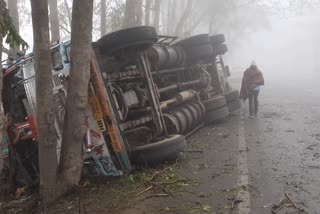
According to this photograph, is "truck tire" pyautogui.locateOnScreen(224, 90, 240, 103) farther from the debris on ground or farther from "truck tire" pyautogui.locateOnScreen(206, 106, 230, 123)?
the debris on ground

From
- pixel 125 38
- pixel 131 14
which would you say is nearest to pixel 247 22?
pixel 131 14

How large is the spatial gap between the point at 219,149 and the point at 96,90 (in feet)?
8.56

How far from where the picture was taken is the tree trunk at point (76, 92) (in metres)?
5.06

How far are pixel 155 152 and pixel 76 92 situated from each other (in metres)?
1.56

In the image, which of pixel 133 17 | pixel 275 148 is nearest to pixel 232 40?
pixel 133 17

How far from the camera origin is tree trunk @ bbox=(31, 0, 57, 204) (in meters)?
4.79

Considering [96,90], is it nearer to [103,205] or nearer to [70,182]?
[70,182]

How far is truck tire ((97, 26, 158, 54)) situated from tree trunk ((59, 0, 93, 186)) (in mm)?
980

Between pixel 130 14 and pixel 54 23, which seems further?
pixel 130 14

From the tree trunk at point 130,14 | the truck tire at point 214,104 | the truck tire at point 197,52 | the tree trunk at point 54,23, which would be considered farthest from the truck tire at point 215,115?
the tree trunk at point 130,14

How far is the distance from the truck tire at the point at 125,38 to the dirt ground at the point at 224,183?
1.88 metres

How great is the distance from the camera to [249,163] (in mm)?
6066

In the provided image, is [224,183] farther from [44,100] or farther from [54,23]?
[54,23]

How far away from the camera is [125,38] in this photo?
6.09 meters
